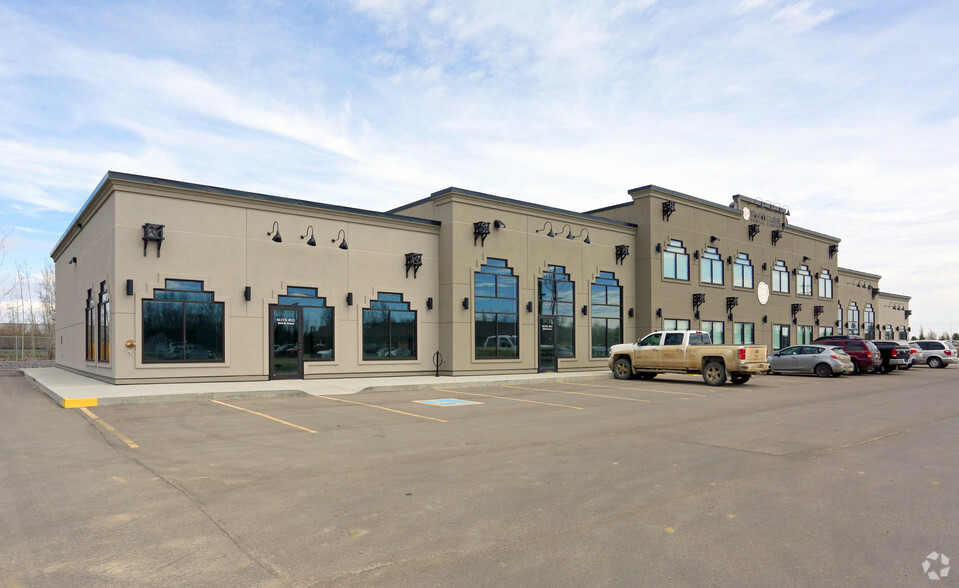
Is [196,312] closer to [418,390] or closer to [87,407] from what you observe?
[87,407]

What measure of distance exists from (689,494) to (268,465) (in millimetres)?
5381

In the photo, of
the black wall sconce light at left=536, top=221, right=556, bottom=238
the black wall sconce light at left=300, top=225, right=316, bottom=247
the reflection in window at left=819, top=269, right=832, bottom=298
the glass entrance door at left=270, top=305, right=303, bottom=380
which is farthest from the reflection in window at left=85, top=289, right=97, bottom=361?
the reflection in window at left=819, top=269, right=832, bottom=298

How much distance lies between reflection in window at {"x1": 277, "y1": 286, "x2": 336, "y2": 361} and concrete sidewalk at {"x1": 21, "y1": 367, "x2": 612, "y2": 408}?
112 cm

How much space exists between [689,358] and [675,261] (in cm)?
1100

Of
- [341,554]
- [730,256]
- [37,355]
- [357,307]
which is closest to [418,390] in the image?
[357,307]

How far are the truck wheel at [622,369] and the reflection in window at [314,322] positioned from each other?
11.4 m

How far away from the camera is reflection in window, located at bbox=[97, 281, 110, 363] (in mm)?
20578

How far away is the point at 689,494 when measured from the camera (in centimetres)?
702

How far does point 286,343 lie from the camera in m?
21.6

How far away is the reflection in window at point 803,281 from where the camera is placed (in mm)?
43094

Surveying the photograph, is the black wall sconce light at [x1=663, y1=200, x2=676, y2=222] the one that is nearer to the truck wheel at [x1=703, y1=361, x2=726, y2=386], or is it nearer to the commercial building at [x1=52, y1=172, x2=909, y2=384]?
the commercial building at [x1=52, y1=172, x2=909, y2=384]

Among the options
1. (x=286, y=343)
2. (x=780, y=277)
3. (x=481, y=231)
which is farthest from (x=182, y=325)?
(x=780, y=277)

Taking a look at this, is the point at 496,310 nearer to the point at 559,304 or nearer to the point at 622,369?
the point at 559,304

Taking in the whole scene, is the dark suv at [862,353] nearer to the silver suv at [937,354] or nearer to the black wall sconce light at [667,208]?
the black wall sconce light at [667,208]
